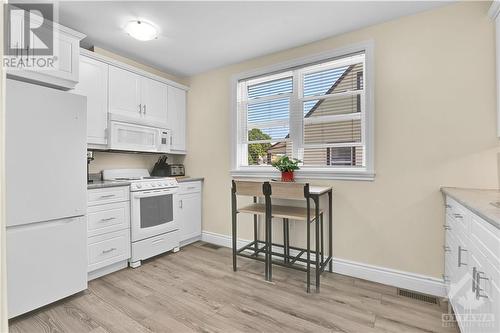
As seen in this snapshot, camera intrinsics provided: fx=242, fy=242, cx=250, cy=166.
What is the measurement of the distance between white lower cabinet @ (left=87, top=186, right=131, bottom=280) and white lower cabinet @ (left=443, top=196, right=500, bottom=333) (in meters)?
2.85

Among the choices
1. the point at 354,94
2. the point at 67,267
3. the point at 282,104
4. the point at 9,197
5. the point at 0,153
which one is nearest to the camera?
the point at 0,153

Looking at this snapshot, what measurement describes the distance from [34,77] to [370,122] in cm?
297

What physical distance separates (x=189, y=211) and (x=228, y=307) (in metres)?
1.68

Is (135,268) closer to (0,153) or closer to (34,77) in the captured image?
(34,77)

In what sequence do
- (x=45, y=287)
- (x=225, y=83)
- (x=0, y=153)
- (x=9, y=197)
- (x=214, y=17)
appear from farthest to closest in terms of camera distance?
(x=225, y=83) → (x=214, y=17) → (x=45, y=287) → (x=9, y=197) → (x=0, y=153)

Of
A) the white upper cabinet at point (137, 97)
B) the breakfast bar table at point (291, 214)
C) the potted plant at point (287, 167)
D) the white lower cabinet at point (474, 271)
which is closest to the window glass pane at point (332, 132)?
the potted plant at point (287, 167)

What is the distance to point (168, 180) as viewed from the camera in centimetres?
310

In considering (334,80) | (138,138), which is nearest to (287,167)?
(334,80)

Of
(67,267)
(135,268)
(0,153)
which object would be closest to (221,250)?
(135,268)

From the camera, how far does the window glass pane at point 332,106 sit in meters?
2.59

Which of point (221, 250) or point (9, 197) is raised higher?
point (9, 197)

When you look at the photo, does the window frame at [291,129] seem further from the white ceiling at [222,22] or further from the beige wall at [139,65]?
the beige wall at [139,65]

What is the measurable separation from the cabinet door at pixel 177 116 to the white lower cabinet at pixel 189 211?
0.66 m

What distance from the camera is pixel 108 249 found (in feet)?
8.15
